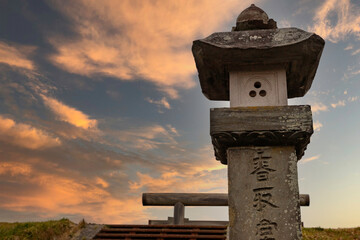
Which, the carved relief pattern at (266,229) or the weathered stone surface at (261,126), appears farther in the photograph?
the weathered stone surface at (261,126)

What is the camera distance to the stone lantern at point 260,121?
18.6 ft

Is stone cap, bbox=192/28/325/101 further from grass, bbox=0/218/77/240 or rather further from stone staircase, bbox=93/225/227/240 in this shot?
grass, bbox=0/218/77/240

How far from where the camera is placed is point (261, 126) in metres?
5.92

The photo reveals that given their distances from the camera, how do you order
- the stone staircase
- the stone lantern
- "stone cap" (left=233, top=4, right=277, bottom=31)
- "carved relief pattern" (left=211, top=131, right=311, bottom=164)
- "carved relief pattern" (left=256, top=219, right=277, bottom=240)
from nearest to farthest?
"carved relief pattern" (left=256, top=219, right=277, bottom=240)
the stone lantern
"carved relief pattern" (left=211, top=131, right=311, bottom=164)
"stone cap" (left=233, top=4, right=277, bottom=31)
the stone staircase

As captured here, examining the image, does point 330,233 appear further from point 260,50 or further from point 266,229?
point 260,50

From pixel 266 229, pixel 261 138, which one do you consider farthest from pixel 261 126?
pixel 266 229

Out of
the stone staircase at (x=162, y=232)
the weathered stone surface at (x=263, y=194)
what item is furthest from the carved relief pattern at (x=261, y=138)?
the stone staircase at (x=162, y=232)

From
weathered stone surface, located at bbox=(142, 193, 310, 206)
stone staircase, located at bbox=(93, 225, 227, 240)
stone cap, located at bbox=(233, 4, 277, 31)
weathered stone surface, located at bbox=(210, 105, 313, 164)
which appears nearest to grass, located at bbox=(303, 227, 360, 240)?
weathered stone surface, located at bbox=(142, 193, 310, 206)

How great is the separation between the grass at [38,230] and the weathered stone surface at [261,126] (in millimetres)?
5026

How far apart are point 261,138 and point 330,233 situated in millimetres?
8146

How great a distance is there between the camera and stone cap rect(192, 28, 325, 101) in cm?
614

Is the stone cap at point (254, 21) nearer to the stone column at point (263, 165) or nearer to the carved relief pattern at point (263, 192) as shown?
the stone column at point (263, 165)

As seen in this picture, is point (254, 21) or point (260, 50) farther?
point (254, 21)

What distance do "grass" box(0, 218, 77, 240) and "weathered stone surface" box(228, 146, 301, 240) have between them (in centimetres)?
494
